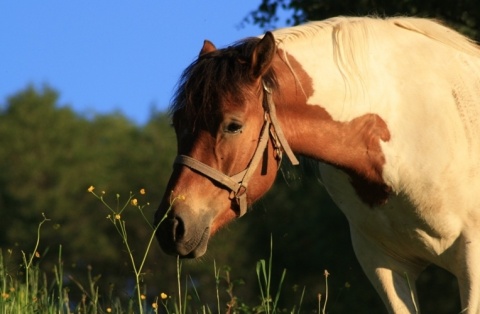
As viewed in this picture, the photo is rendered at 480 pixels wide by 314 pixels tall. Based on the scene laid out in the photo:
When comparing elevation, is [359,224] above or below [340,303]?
above

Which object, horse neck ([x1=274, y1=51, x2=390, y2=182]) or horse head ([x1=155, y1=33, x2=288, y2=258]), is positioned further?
horse neck ([x1=274, y1=51, x2=390, y2=182])

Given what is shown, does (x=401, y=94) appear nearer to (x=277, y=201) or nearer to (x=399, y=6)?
(x=399, y=6)

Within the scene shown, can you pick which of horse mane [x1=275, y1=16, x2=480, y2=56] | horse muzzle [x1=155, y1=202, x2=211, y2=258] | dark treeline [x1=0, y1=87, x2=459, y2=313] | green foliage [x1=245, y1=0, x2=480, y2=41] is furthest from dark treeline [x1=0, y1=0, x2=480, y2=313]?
horse muzzle [x1=155, y1=202, x2=211, y2=258]

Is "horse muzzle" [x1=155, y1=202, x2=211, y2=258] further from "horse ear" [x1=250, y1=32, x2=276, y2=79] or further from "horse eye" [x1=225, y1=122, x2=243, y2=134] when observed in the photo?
→ "horse ear" [x1=250, y1=32, x2=276, y2=79]

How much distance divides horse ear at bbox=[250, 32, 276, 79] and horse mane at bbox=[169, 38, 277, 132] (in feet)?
0.14

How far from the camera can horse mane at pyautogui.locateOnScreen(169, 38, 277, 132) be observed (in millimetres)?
6094

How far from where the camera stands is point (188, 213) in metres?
5.96

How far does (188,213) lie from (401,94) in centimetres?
153

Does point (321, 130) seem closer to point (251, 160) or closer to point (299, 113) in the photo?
point (299, 113)

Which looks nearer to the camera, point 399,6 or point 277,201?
point 399,6

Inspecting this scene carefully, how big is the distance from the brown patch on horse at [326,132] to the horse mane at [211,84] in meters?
0.17

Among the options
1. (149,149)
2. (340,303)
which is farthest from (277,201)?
(149,149)

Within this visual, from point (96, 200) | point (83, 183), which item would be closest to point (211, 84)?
point (96, 200)

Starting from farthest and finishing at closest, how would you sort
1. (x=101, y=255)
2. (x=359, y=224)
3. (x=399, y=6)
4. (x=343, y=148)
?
1. (x=101, y=255)
2. (x=399, y=6)
3. (x=359, y=224)
4. (x=343, y=148)
